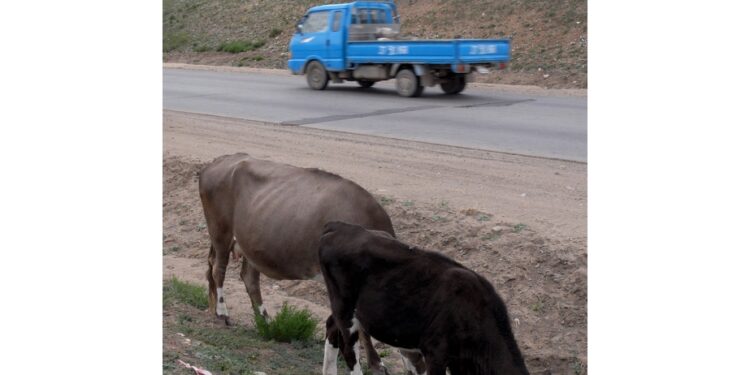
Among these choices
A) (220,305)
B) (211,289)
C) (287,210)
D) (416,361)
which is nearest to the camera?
(416,361)

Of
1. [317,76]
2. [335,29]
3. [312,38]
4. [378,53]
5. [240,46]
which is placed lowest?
[317,76]

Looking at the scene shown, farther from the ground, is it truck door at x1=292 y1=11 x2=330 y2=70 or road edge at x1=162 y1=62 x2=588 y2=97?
truck door at x1=292 y1=11 x2=330 y2=70

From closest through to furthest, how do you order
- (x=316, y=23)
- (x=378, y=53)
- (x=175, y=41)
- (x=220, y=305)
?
(x=220, y=305) < (x=378, y=53) < (x=316, y=23) < (x=175, y=41)

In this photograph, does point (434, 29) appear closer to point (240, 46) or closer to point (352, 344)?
point (240, 46)

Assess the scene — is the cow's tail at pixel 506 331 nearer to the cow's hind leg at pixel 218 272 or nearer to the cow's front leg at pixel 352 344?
the cow's front leg at pixel 352 344

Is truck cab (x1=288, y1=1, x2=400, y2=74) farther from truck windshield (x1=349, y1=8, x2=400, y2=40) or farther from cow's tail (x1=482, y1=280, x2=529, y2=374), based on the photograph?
cow's tail (x1=482, y1=280, x2=529, y2=374)

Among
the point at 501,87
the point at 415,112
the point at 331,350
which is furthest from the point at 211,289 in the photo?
the point at 501,87

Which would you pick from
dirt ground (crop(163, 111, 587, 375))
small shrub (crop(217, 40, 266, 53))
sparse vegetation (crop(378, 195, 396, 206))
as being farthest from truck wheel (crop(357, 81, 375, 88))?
sparse vegetation (crop(378, 195, 396, 206))

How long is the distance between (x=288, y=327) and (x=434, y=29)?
28942 mm

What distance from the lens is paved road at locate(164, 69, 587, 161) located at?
1611cm

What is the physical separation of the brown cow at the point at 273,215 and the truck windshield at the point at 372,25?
17.2 metres

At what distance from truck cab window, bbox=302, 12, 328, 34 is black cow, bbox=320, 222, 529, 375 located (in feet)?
65.7

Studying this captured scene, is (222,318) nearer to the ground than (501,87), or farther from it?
nearer to the ground

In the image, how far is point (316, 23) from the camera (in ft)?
86.0
